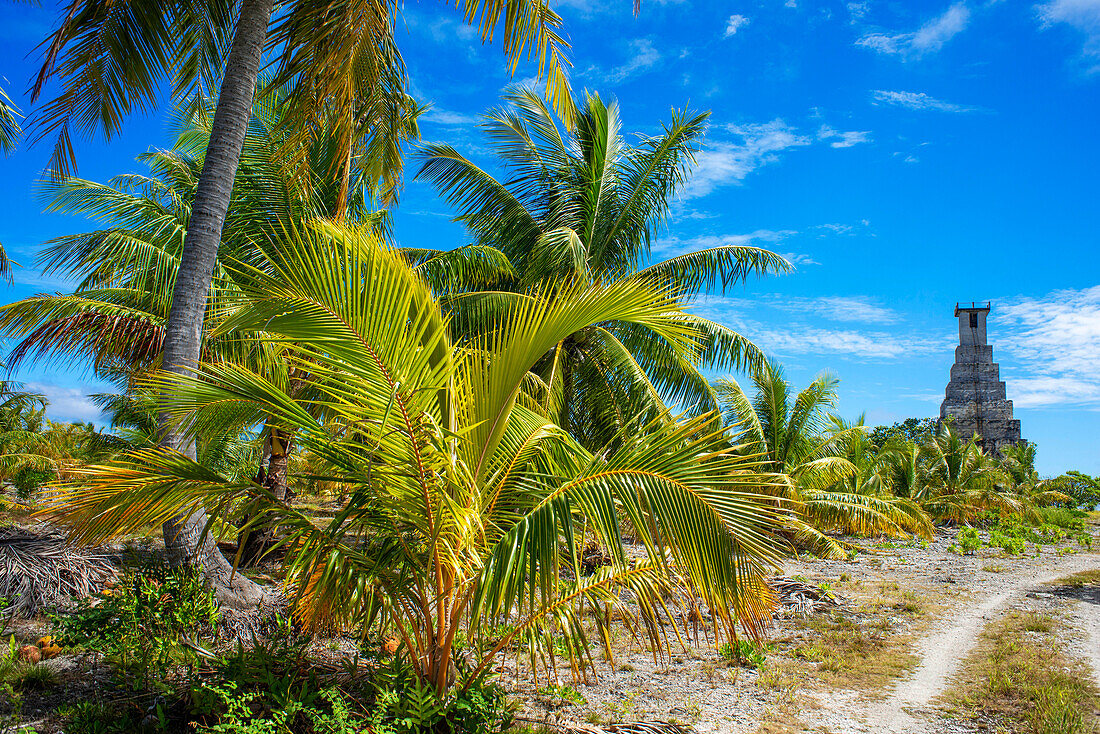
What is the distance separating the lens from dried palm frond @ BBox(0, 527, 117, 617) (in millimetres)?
5934

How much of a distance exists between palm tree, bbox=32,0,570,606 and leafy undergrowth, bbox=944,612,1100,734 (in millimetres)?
6827

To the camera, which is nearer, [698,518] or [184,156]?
[698,518]

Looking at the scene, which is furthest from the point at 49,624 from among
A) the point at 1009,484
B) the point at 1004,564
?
the point at 1009,484

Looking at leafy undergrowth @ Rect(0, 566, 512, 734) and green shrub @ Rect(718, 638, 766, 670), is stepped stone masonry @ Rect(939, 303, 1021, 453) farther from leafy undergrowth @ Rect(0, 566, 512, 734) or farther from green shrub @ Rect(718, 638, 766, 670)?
leafy undergrowth @ Rect(0, 566, 512, 734)

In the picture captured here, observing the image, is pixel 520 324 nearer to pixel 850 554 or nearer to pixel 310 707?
pixel 310 707

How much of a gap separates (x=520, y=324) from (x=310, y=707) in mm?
2562

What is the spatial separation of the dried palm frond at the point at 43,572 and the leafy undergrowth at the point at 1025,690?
814cm

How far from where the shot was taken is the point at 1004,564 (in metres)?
14.5

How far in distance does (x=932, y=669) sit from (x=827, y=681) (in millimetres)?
1344

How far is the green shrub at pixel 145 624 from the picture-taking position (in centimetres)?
416

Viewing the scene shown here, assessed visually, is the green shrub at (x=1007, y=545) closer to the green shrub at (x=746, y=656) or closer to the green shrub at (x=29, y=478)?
the green shrub at (x=746, y=656)

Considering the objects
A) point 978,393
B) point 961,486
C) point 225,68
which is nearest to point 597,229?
point 225,68

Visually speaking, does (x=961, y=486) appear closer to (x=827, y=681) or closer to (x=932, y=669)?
(x=932, y=669)

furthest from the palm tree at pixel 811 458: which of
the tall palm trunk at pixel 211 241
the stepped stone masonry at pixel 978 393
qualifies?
the stepped stone masonry at pixel 978 393
